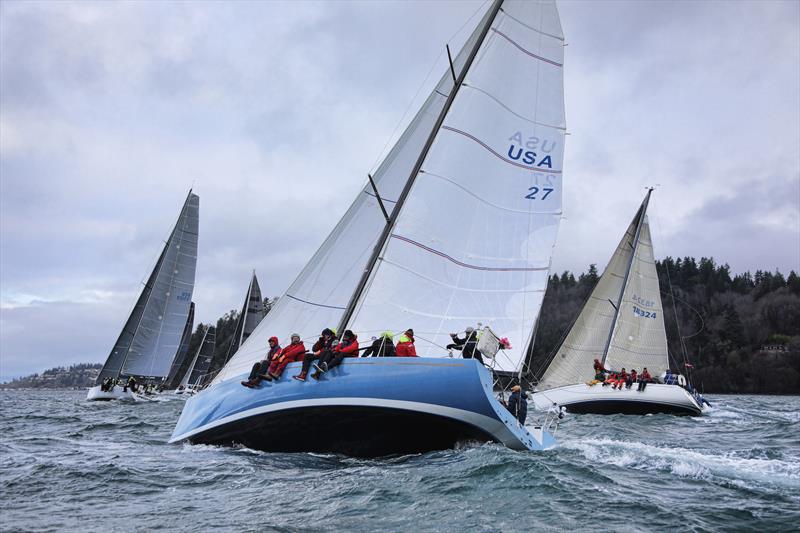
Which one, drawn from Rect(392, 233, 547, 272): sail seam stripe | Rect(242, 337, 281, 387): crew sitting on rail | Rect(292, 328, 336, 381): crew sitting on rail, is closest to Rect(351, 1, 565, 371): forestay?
Rect(392, 233, 547, 272): sail seam stripe

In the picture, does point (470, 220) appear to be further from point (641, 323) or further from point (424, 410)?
point (641, 323)

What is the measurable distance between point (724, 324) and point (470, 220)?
111231 millimetres

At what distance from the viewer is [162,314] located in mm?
52719

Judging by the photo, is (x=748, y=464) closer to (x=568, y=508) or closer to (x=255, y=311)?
(x=568, y=508)

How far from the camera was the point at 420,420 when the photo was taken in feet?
34.9

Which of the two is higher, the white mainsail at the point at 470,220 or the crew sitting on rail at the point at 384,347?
the white mainsail at the point at 470,220

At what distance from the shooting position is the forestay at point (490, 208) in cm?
1318

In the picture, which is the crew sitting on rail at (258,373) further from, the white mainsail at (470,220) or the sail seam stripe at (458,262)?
the sail seam stripe at (458,262)

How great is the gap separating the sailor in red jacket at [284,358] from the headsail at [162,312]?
42.9 m

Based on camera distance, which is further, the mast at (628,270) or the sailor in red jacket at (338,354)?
the mast at (628,270)

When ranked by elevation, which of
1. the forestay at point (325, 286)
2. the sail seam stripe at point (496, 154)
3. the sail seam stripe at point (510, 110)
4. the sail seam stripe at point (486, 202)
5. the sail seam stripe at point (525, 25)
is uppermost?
the sail seam stripe at point (525, 25)

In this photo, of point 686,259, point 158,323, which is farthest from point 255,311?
point 686,259

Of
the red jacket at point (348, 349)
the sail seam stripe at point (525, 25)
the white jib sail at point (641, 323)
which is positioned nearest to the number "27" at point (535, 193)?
the sail seam stripe at point (525, 25)

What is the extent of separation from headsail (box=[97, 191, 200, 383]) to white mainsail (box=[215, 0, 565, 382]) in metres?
40.9
